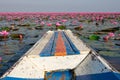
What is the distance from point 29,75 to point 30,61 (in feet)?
1.38

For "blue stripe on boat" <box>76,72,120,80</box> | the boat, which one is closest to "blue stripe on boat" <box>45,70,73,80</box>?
the boat

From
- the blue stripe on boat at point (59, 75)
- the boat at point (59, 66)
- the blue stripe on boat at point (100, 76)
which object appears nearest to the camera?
the blue stripe on boat at point (100, 76)

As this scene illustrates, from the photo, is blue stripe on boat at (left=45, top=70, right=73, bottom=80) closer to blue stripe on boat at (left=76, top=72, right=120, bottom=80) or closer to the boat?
the boat

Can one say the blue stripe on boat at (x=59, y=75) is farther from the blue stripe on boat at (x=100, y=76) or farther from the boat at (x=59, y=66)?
the blue stripe on boat at (x=100, y=76)

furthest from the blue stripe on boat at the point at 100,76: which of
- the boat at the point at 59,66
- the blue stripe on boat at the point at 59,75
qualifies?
the blue stripe on boat at the point at 59,75

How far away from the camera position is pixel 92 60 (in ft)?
18.9

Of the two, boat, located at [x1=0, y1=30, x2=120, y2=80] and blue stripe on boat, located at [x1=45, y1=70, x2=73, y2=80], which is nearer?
boat, located at [x1=0, y1=30, x2=120, y2=80]

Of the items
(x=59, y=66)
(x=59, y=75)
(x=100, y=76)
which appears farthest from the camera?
(x=59, y=66)

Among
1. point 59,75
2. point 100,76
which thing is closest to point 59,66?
point 59,75

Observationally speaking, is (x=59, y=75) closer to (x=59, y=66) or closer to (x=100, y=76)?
(x=59, y=66)

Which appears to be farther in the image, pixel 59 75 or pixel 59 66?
pixel 59 66

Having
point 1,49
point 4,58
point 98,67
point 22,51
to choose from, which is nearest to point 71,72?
point 98,67

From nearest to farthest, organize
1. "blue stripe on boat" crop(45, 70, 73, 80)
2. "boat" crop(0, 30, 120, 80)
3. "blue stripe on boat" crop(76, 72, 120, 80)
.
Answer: "blue stripe on boat" crop(76, 72, 120, 80) < "boat" crop(0, 30, 120, 80) < "blue stripe on boat" crop(45, 70, 73, 80)

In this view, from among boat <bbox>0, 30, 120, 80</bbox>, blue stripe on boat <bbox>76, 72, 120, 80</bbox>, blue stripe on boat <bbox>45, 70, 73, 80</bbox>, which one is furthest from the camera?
blue stripe on boat <bbox>45, 70, 73, 80</bbox>
